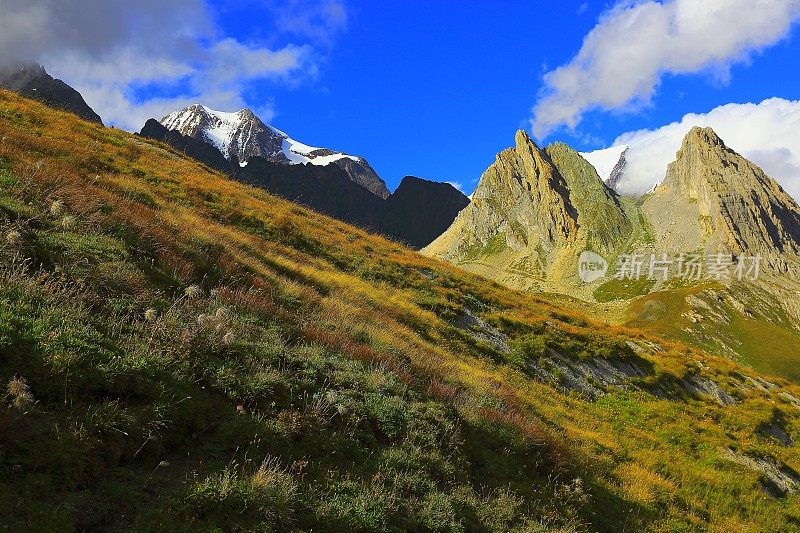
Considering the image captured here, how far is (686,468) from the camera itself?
16094mm

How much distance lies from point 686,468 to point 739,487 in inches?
64.1

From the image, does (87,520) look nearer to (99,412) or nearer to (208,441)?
(99,412)

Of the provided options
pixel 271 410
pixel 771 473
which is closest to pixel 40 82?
pixel 271 410

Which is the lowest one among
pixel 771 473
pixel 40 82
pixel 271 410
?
pixel 771 473

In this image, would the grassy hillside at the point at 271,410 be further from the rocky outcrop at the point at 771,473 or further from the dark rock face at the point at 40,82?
the dark rock face at the point at 40,82

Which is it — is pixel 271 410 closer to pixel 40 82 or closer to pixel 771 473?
pixel 771 473

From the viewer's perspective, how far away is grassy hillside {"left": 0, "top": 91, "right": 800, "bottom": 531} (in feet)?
19.5

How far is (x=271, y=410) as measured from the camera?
8148 millimetres

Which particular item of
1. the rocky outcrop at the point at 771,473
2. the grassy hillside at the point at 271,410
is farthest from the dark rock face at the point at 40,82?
the rocky outcrop at the point at 771,473

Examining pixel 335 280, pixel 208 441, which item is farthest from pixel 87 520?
pixel 335 280

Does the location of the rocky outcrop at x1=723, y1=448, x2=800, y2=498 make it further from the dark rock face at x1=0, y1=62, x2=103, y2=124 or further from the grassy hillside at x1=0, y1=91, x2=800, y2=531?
the dark rock face at x1=0, y1=62, x2=103, y2=124

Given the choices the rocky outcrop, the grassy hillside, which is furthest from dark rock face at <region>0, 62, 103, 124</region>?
the rocky outcrop

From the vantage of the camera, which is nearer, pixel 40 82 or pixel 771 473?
pixel 771 473

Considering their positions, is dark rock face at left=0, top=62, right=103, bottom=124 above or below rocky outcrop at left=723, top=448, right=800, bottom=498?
above
